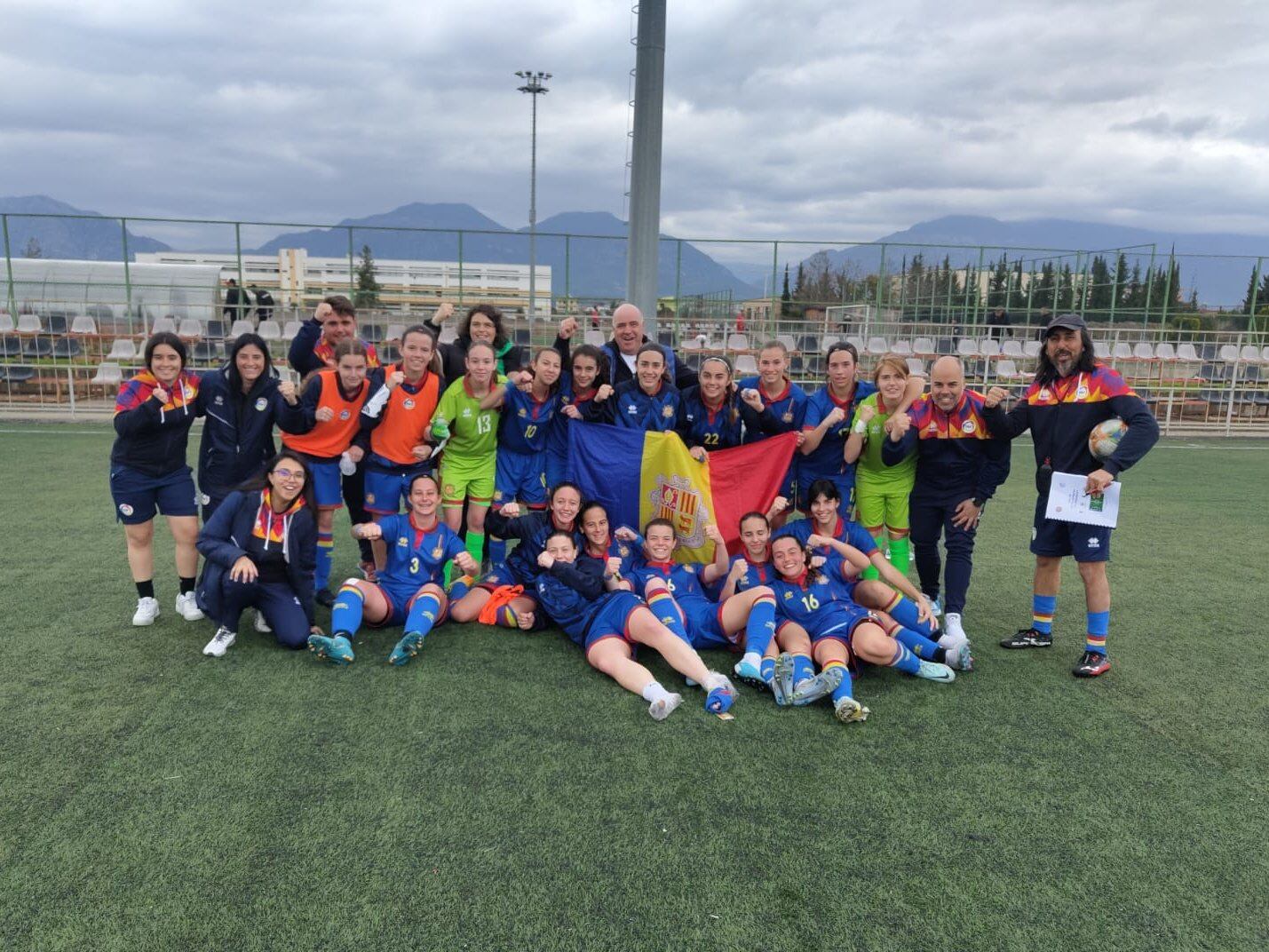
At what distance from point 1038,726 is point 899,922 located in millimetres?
1654

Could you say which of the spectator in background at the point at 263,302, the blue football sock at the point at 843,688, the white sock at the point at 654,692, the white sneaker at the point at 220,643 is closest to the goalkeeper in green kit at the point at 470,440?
the white sneaker at the point at 220,643

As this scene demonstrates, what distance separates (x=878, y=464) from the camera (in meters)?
4.93

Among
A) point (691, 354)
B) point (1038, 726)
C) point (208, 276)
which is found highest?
point (208, 276)

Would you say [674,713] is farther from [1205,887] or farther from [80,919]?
[80,919]

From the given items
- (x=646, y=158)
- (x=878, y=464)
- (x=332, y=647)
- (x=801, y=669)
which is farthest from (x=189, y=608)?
(x=646, y=158)

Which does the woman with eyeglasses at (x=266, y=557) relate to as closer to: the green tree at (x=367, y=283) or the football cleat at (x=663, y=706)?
the football cleat at (x=663, y=706)

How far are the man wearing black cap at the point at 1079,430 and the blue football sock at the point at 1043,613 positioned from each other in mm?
258

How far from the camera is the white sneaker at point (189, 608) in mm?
4719

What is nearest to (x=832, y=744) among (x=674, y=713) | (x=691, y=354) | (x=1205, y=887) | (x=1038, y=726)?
(x=674, y=713)

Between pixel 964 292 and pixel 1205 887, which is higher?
pixel 964 292

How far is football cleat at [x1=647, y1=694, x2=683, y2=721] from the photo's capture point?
3.61m

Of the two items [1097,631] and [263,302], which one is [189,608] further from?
[263,302]

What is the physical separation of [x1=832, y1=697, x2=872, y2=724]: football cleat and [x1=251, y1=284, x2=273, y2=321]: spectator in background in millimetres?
15872

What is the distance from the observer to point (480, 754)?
10.8 feet
